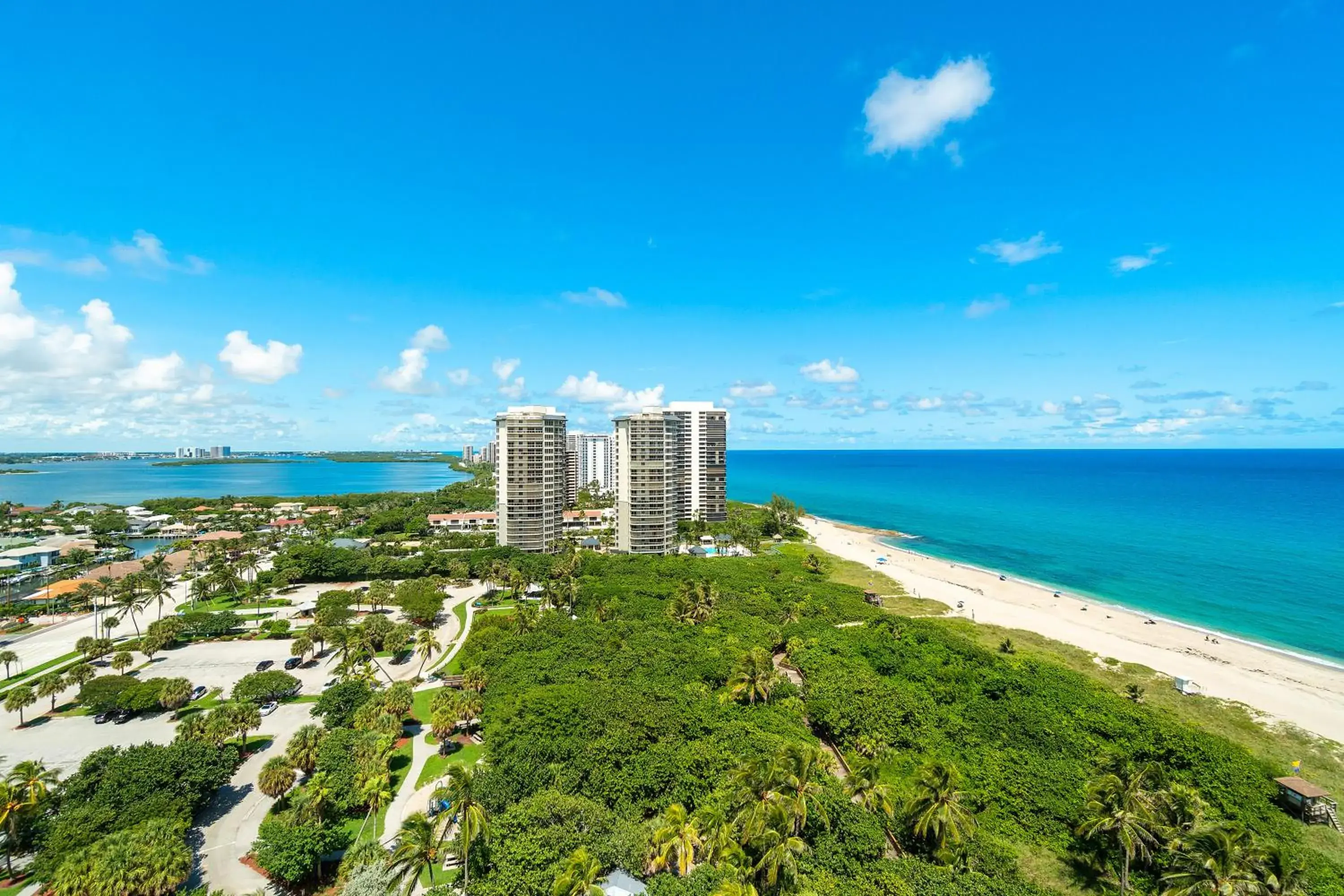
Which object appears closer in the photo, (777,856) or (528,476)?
(777,856)

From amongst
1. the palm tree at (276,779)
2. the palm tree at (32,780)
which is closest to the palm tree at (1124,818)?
the palm tree at (276,779)

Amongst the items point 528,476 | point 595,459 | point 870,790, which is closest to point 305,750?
point 870,790

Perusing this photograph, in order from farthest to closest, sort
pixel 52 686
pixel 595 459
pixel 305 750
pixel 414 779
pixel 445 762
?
1. pixel 595 459
2. pixel 52 686
3. pixel 445 762
4. pixel 414 779
5. pixel 305 750

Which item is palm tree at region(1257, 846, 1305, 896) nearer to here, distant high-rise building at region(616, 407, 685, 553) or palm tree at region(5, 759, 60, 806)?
palm tree at region(5, 759, 60, 806)

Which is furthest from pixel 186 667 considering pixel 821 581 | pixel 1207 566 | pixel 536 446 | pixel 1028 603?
pixel 1207 566

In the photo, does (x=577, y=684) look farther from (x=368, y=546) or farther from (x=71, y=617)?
(x=368, y=546)

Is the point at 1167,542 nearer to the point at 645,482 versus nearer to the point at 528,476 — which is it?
the point at 645,482

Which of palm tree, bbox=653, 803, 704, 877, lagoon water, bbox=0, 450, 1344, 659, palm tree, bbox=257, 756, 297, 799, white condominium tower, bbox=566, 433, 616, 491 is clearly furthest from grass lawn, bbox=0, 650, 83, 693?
white condominium tower, bbox=566, 433, 616, 491
